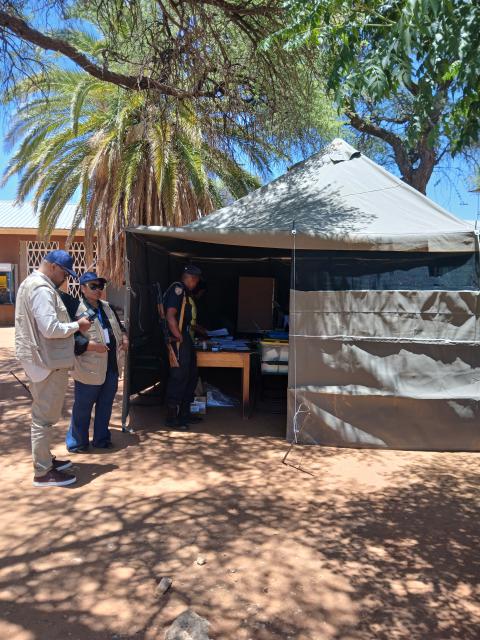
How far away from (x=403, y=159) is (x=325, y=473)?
11.4m

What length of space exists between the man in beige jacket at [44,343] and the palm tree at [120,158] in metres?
5.40

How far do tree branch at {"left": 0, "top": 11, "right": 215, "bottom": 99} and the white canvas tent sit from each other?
2.81 metres

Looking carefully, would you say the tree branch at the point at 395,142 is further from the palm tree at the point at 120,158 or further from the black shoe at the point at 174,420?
the black shoe at the point at 174,420

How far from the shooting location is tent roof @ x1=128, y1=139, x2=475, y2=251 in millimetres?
5742

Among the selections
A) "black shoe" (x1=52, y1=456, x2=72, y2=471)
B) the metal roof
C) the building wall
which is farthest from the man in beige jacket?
the building wall

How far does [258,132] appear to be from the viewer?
31.9 feet

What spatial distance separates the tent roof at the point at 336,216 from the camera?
574cm

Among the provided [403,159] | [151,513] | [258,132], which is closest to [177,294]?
[151,513]

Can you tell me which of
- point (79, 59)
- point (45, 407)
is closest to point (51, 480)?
point (45, 407)

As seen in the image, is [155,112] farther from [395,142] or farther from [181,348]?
[395,142]

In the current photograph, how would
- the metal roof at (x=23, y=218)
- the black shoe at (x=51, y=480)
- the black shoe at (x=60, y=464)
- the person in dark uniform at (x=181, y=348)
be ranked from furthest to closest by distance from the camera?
the metal roof at (x=23, y=218) < the person in dark uniform at (x=181, y=348) < the black shoe at (x=60, y=464) < the black shoe at (x=51, y=480)

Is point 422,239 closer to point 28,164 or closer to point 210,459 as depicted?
point 210,459

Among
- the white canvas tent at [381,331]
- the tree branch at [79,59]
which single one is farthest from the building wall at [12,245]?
the white canvas tent at [381,331]

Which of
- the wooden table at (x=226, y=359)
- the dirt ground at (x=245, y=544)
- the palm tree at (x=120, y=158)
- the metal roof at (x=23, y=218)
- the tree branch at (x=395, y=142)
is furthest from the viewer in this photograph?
the metal roof at (x=23, y=218)
